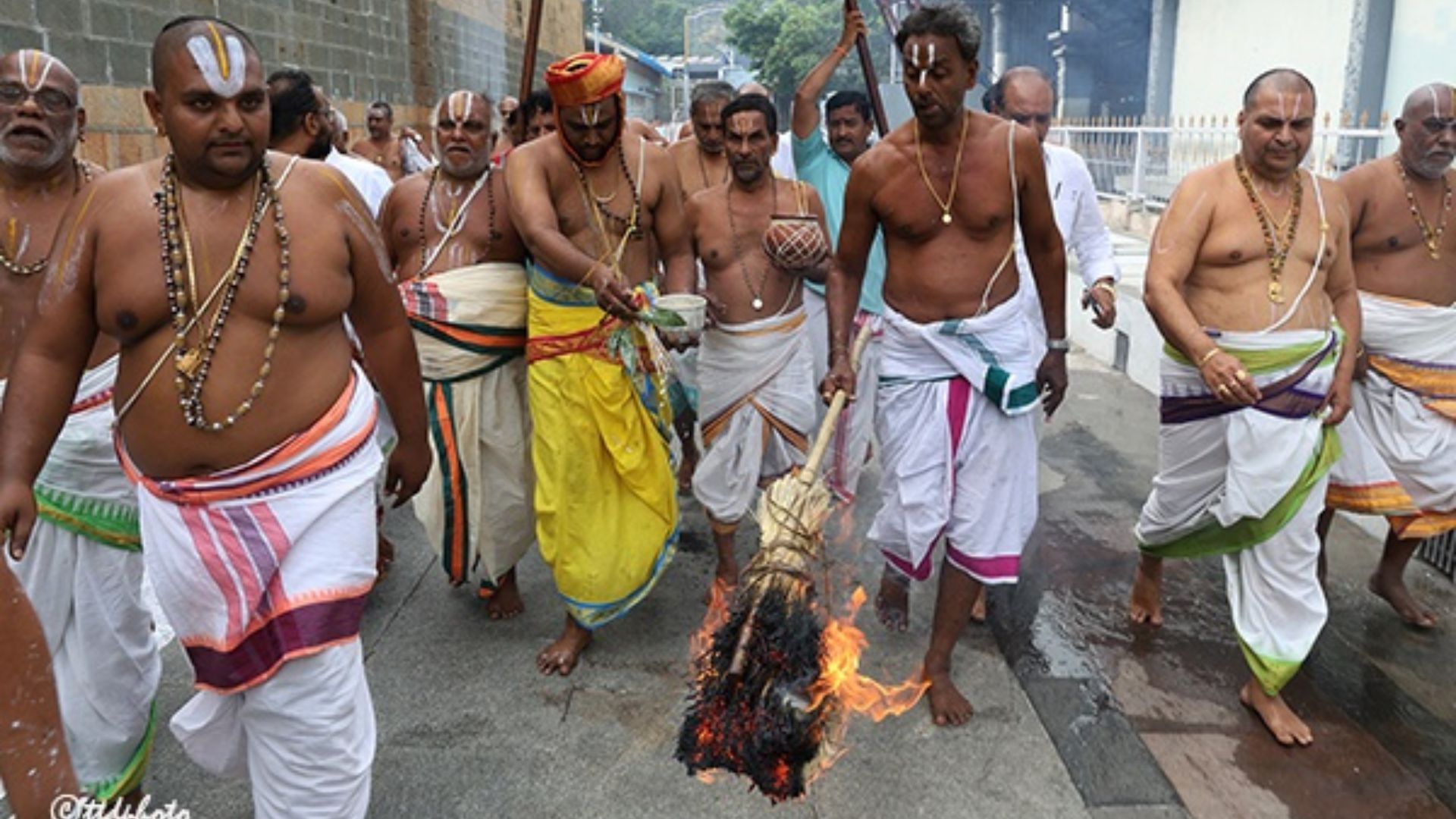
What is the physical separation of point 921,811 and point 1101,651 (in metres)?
1.40

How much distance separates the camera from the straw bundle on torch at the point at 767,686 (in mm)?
2627

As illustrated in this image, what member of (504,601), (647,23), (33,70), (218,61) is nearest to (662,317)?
(504,601)

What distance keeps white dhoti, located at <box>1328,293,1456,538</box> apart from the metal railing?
372cm

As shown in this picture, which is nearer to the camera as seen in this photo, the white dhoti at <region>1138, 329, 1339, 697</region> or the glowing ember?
the glowing ember

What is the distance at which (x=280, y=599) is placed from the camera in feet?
8.24

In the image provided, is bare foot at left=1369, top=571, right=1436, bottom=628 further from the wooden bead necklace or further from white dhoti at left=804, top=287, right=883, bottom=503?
the wooden bead necklace

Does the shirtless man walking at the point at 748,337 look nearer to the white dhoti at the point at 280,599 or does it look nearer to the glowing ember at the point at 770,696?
the glowing ember at the point at 770,696

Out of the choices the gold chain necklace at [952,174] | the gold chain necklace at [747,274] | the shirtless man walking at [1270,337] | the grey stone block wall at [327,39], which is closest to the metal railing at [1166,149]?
the shirtless man walking at [1270,337]

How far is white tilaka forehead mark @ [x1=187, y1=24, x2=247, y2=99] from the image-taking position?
2367mm

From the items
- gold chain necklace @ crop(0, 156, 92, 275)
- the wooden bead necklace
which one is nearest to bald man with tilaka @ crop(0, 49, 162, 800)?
gold chain necklace @ crop(0, 156, 92, 275)

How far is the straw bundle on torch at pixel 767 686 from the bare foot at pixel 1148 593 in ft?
6.75

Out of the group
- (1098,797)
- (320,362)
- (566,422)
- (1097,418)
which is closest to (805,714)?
(1098,797)

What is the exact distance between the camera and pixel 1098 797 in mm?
3176

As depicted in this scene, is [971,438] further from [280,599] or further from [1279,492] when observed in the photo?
[280,599]
